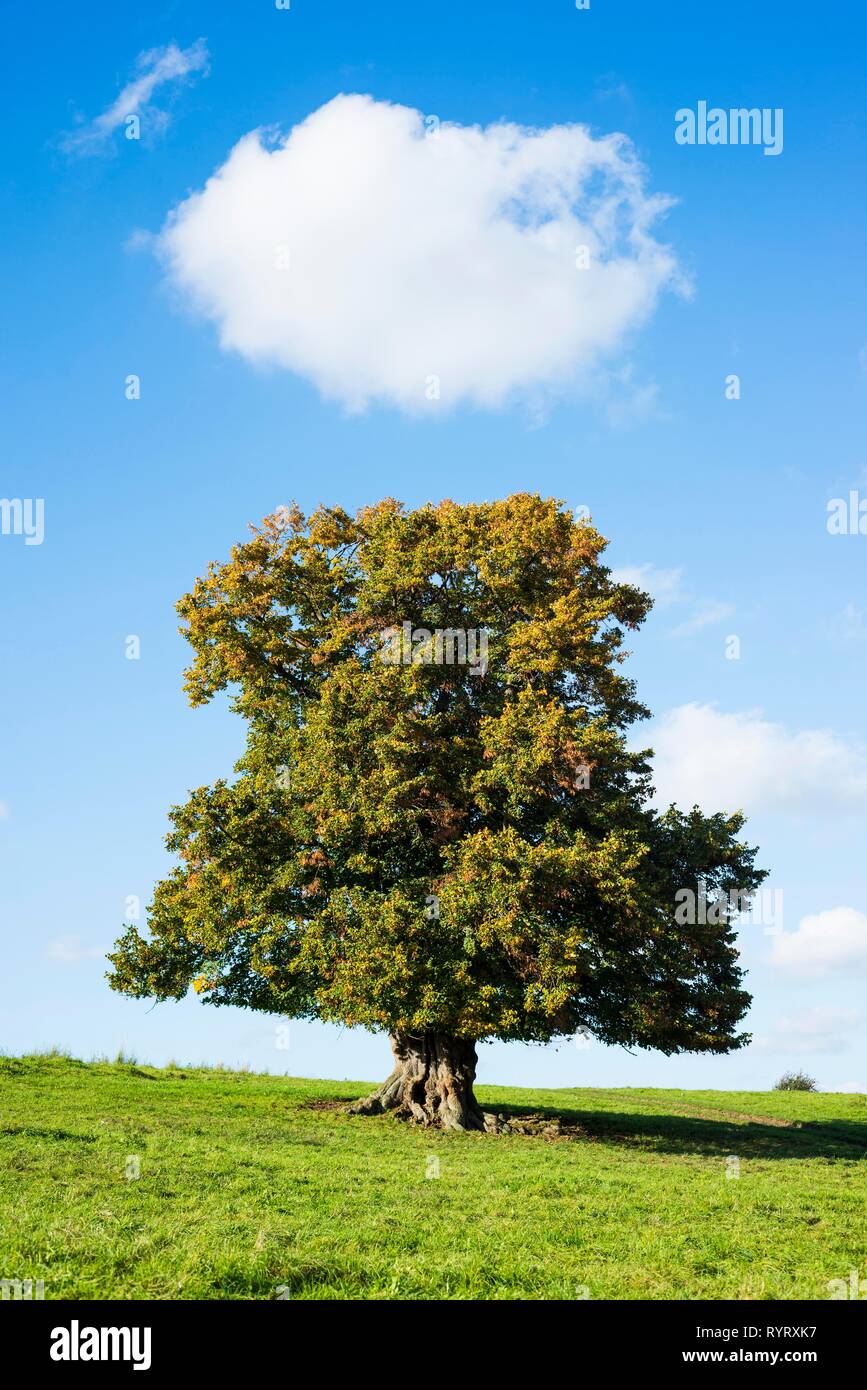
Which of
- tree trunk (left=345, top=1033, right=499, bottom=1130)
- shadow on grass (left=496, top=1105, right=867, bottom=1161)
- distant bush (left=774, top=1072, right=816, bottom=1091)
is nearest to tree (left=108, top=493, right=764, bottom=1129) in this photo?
tree trunk (left=345, top=1033, right=499, bottom=1130)

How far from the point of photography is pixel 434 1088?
32.8 m

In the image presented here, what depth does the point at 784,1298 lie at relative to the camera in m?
12.1

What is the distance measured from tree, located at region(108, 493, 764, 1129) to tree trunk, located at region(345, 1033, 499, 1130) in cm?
7

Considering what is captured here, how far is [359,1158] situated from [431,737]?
12275 millimetres

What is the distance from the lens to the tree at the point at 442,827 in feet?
93.9

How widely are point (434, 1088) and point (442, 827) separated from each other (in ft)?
27.4

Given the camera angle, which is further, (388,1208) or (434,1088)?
(434,1088)

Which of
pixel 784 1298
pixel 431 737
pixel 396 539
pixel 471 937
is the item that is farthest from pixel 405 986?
pixel 784 1298

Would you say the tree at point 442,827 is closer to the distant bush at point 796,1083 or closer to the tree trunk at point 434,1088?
the tree trunk at point 434,1088

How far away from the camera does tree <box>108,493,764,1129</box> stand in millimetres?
28609

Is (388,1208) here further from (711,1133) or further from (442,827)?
(711,1133)

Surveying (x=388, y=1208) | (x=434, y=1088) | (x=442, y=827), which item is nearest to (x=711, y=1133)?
(x=434, y=1088)
